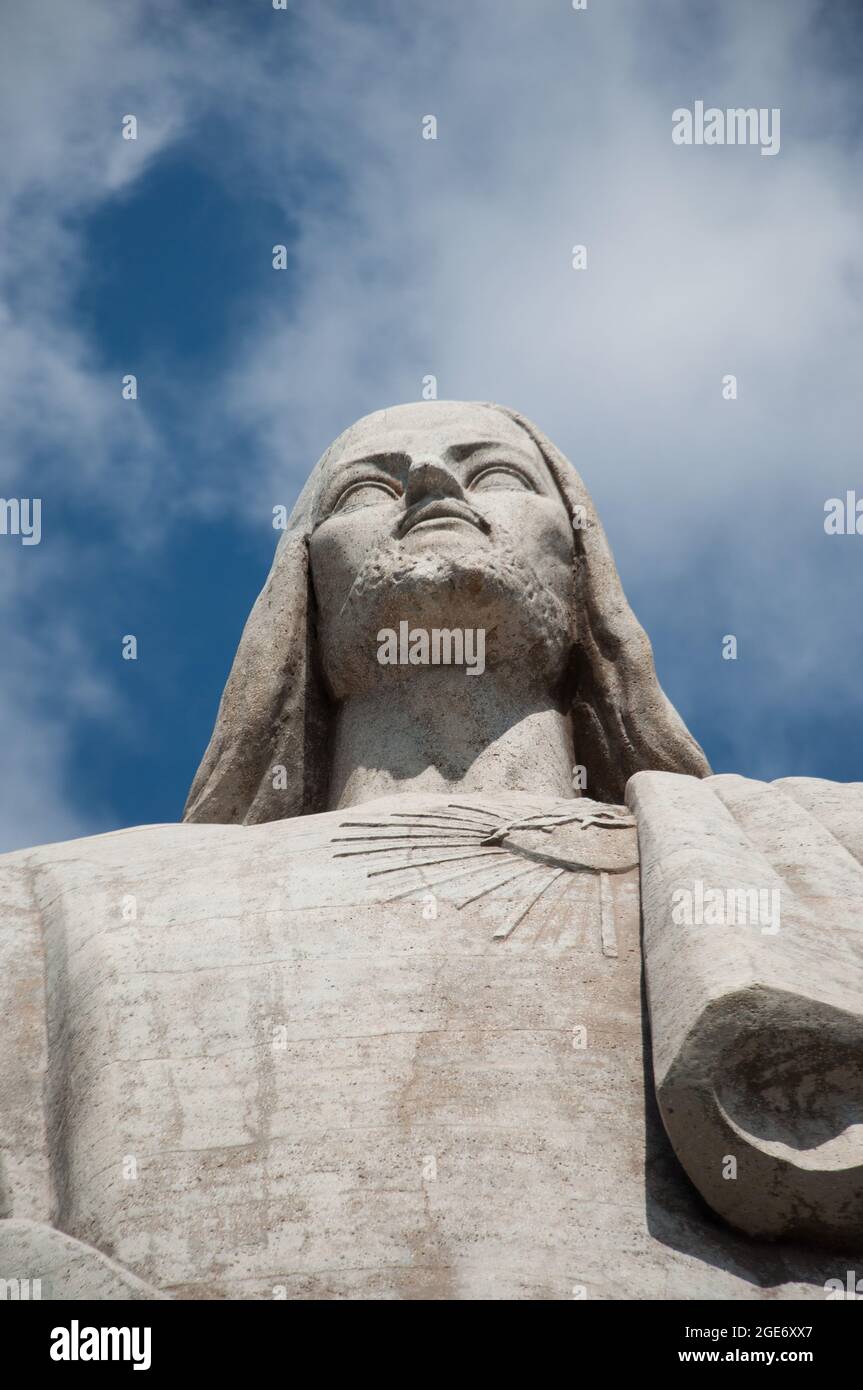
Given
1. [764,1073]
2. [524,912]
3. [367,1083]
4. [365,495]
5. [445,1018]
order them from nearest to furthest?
[764,1073] → [367,1083] → [445,1018] → [524,912] → [365,495]

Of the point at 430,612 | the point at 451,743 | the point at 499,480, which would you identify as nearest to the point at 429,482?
the point at 499,480

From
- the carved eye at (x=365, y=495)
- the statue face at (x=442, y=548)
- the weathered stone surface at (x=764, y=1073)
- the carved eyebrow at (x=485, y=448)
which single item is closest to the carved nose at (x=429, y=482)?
the statue face at (x=442, y=548)

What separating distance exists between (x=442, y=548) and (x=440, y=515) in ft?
0.71

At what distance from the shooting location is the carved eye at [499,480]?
938 cm

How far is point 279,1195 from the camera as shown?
5770 mm

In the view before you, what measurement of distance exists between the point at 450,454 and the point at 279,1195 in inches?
171

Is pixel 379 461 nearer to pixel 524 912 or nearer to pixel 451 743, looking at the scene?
pixel 451 743

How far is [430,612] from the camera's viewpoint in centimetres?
881

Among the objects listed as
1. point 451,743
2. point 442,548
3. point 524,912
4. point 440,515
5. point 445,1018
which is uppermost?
point 440,515

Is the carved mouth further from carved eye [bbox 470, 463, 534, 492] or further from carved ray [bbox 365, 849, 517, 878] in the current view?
carved ray [bbox 365, 849, 517, 878]

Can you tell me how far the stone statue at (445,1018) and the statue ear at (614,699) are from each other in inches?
7.6

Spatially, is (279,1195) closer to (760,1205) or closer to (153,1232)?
(153,1232)

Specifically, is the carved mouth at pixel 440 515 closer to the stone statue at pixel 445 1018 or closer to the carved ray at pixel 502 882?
the stone statue at pixel 445 1018
